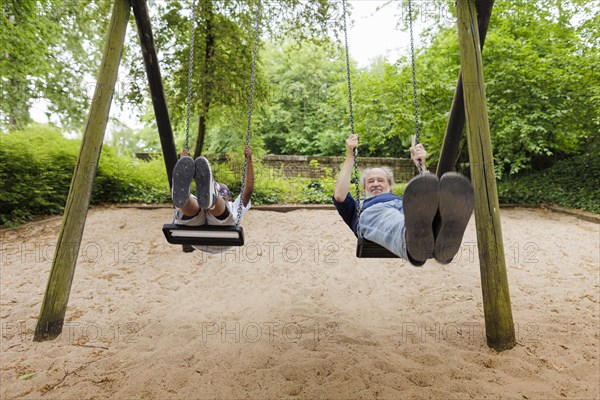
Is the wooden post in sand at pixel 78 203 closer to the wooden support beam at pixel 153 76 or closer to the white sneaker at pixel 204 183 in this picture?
the wooden support beam at pixel 153 76

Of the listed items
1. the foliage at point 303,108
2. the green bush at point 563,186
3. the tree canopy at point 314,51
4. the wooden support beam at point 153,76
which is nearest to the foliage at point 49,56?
the tree canopy at point 314,51

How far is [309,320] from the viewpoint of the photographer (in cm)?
332

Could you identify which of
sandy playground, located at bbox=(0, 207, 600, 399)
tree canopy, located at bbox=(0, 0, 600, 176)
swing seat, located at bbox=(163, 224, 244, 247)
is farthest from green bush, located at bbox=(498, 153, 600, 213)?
swing seat, located at bbox=(163, 224, 244, 247)

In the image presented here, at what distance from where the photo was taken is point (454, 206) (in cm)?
160

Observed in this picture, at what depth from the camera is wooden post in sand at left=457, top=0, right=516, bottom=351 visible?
2.63 m

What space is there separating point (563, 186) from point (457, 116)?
22.8ft

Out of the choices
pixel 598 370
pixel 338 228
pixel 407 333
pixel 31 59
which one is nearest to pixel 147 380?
pixel 407 333

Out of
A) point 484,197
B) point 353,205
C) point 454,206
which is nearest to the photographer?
point 454,206

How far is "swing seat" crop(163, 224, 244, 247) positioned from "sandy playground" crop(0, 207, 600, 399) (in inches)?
37.5

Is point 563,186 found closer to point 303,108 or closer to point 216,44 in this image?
point 216,44

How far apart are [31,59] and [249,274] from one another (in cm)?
604

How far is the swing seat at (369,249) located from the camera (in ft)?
7.07

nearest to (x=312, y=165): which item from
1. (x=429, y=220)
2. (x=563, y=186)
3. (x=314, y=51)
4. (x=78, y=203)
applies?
(x=314, y=51)

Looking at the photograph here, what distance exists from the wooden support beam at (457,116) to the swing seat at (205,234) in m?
2.08
